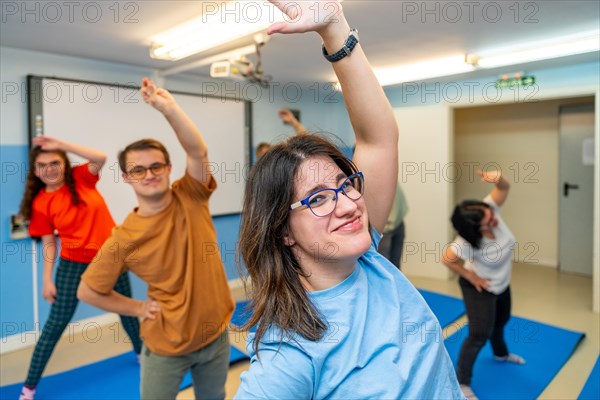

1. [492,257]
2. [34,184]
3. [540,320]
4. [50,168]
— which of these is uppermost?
[50,168]

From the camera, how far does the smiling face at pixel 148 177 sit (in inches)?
76.0

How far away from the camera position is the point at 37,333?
3.88m

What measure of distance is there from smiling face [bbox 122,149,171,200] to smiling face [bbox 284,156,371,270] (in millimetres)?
1107

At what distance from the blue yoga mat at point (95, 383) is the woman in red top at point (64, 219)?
1.17 ft

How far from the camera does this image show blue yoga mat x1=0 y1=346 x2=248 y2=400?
3.00 meters

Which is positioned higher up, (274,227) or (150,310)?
(274,227)

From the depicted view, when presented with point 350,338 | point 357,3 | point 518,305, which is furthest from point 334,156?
point 518,305

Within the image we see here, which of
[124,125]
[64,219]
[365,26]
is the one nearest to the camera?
[64,219]

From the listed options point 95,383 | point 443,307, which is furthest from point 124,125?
point 443,307

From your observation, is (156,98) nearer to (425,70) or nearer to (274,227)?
(274,227)

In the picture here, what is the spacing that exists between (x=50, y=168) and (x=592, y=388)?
3960mm

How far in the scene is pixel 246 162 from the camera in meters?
5.50

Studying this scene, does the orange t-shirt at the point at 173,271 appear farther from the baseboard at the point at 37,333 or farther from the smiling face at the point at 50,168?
the baseboard at the point at 37,333

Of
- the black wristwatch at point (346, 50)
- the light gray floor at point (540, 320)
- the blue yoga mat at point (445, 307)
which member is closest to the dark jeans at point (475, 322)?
the light gray floor at point (540, 320)
